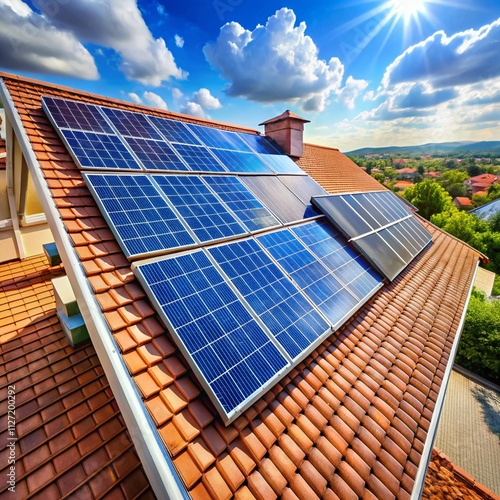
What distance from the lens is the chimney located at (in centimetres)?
1171

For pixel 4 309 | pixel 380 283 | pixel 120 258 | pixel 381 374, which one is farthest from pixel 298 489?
pixel 4 309

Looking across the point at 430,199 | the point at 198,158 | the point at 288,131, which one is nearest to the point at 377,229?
the point at 198,158

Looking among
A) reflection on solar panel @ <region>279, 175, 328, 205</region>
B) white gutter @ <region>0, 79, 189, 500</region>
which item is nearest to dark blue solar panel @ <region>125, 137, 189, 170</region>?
white gutter @ <region>0, 79, 189, 500</region>

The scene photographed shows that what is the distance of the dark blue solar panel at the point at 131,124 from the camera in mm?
6230

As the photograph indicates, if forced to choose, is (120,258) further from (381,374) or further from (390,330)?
(390,330)

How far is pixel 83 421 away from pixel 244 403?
2.22m

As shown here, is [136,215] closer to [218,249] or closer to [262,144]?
[218,249]

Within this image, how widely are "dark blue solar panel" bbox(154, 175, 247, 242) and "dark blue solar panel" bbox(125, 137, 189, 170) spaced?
470mm

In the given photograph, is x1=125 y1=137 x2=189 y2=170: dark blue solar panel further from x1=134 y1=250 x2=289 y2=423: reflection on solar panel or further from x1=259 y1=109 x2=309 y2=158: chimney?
x1=259 y1=109 x2=309 y2=158: chimney

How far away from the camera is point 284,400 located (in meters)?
3.36

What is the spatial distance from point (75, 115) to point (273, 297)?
6019 mm

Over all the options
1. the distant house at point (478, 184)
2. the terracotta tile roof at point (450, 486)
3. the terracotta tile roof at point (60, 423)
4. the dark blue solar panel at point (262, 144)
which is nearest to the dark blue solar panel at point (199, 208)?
the terracotta tile roof at point (60, 423)

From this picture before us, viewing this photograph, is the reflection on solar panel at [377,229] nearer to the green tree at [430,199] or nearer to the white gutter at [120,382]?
the white gutter at [120,382]

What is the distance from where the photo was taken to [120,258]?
3.81 metres
